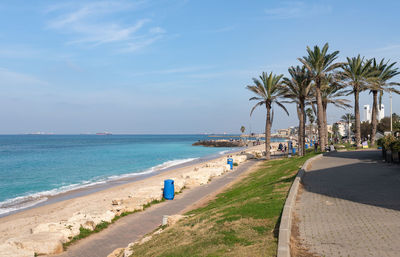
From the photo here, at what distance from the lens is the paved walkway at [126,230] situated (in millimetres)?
10570

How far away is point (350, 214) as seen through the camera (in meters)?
8.14

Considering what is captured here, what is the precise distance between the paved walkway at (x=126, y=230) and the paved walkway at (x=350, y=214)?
6235 millimetres

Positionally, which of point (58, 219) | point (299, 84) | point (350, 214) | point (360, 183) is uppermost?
point (299, 84)

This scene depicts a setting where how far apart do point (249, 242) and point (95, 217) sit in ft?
28.0

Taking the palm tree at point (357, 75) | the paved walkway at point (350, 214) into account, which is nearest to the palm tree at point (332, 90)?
the palm tree at point (357, 75)

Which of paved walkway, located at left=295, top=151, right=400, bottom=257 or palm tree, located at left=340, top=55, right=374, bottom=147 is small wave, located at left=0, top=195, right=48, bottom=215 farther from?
palm tree, located at left=340, top=55, right=374, bottom=147

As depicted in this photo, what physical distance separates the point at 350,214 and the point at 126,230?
836 cm

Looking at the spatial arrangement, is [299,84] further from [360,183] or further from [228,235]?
[228,235]

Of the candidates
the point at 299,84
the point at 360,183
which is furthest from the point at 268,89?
the point at 360,183

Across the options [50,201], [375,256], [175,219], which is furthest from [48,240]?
[50,201]

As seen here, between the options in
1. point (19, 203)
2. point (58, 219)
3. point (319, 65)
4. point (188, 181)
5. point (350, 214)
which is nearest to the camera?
point (350, 214)

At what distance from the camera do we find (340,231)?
6852 mm

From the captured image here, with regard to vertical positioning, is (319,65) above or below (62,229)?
above

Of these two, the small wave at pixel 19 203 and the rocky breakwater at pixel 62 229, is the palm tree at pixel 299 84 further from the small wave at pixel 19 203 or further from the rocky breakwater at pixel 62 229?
the small wave at pixel 19 203
